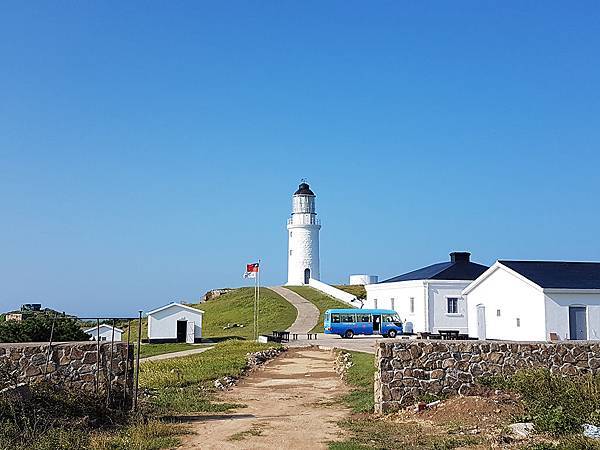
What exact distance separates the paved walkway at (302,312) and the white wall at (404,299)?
5.18 meters

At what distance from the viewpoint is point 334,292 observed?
217ft

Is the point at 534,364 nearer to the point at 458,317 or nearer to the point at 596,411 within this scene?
the point at 596,411

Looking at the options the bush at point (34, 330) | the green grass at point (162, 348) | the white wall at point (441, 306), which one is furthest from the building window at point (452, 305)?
the bush at point (34, 330)

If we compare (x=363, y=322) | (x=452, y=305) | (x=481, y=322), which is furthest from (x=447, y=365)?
(x=363, y=322)

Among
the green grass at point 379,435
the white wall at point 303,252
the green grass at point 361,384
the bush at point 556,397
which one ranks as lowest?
the green grass at point 379,435

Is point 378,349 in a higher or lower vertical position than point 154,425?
higher

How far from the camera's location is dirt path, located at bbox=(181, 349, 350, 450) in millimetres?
11633

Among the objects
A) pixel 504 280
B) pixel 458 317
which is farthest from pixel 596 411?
pixel 458 317

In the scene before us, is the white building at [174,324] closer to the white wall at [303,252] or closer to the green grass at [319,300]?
the green grass at [319,300]

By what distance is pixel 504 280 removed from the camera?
33.0 m

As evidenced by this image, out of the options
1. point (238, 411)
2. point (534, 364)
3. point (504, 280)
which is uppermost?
point (504, 280)

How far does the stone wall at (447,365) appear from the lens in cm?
1452

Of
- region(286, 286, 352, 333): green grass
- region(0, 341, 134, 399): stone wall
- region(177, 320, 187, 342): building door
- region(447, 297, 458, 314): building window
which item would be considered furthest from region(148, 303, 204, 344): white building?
region(0, 341, 134, 399): stone wall

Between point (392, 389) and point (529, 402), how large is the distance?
277cm
